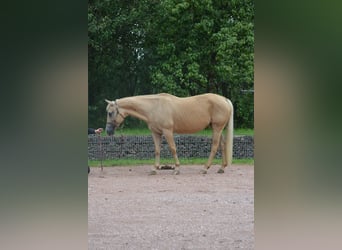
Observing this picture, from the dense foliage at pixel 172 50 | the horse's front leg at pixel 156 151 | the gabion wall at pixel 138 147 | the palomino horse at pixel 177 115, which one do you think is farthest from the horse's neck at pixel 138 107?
the dense foliage at pixel 172 50

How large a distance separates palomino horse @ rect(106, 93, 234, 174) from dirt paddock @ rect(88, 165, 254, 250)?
1.41ft

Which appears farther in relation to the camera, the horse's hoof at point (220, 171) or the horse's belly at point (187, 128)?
the horse's belly at point (187, 128)

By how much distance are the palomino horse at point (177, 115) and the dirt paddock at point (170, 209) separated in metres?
0.43

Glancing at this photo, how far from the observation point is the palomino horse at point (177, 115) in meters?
8.57

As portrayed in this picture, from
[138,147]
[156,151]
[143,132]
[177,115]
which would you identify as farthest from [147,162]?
[143,132]

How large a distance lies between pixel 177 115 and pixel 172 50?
8.35 ft

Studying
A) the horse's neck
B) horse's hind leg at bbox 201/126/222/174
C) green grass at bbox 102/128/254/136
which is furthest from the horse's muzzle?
horse's hind leg at bbox 201/126/222/174

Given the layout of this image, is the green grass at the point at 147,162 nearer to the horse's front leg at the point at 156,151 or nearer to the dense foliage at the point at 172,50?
the horse's front leg at the point at 156,151

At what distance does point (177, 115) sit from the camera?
8859mm

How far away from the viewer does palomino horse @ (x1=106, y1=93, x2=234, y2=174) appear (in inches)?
337

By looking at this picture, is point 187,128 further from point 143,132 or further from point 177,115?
point 143,132

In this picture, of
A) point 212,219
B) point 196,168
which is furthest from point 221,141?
point 212,219
